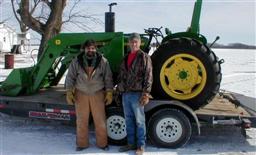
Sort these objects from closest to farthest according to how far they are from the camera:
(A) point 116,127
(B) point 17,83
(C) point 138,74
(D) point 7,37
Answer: (C) point 138,74 → (A) point 116,127 → (B) point 17,83 → (D) point 7,37

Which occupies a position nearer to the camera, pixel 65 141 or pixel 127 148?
pixel 127 148

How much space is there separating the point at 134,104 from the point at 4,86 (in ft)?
9.27

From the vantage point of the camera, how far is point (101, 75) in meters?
5.89

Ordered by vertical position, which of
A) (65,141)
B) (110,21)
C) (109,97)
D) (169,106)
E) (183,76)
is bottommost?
(65,141)

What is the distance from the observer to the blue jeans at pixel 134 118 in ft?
18.6

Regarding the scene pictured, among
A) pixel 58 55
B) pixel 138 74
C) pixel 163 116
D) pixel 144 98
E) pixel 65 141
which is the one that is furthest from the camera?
pixel 58 55

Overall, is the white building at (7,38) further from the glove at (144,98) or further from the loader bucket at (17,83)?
the glove at (144,98)

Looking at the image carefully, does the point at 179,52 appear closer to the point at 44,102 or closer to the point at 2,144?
the point at 44,102

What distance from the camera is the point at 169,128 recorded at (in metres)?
6.03

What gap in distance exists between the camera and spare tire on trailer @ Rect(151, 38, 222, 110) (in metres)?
6.11

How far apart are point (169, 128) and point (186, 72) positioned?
904 mm

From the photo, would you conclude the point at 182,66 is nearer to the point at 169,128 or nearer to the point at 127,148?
the point at 169,128

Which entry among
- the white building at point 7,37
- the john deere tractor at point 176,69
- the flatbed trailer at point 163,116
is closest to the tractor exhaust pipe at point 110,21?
the john deere tractor at point 176,69

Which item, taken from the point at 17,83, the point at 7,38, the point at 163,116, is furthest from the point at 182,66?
the point at 7,38
